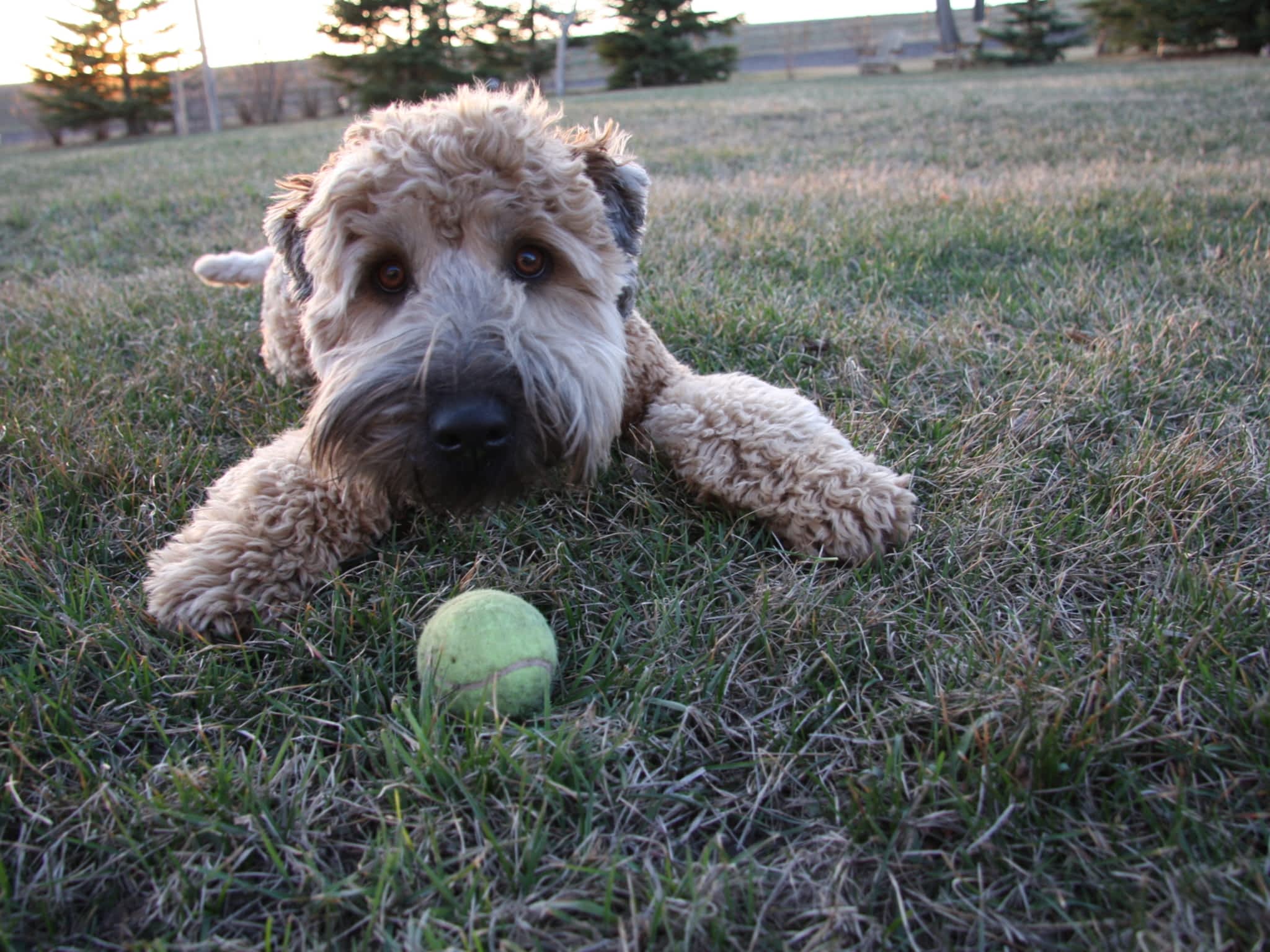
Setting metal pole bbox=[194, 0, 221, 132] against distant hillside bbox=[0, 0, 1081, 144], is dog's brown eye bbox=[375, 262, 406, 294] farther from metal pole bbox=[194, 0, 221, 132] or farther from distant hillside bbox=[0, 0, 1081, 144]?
distant hillside bbox=[0, 0, 1081, 144]

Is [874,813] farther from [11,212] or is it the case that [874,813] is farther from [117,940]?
[11,212]

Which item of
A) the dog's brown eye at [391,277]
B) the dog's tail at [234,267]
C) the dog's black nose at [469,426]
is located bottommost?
the dog's black nose at [469,426]

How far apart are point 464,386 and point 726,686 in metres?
0.97

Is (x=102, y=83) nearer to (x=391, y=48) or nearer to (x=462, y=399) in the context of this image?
(x=391, y=48)

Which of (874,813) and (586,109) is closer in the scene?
(874,813)

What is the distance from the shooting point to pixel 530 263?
2.40 meters

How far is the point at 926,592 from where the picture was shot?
6.44 feet

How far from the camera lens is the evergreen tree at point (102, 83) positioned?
99.6ft

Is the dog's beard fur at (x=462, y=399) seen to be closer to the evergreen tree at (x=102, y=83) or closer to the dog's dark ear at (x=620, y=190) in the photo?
the dog's dark ear at (x=620, y=190)

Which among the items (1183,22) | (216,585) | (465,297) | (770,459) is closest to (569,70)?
(1183,22)

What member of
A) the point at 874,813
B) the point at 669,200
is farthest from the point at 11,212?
the point at 874,813

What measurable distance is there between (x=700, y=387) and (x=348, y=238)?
1188 millimetres

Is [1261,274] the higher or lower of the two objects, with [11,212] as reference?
lower

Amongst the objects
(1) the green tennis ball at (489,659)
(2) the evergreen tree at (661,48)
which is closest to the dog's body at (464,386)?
(1) the green tennis ball at (489,659)
